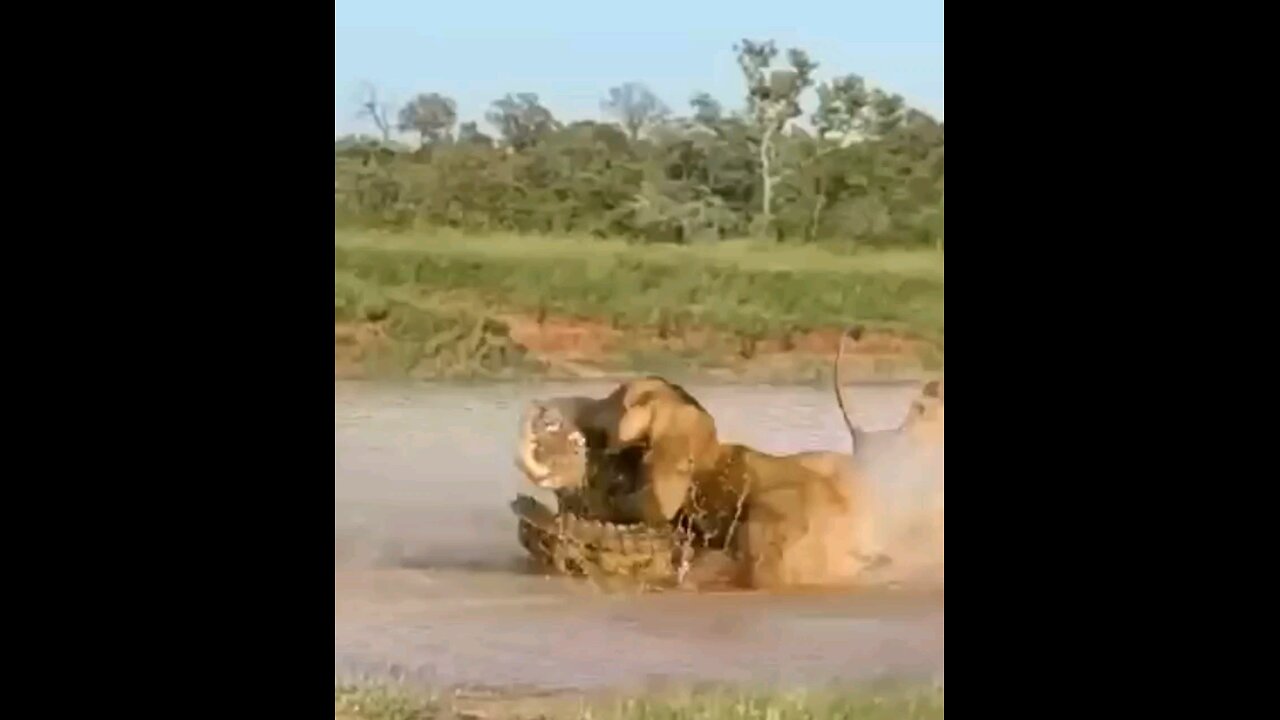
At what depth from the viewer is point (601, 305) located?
4.23ft

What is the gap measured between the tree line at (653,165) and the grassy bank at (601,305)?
0.02 m

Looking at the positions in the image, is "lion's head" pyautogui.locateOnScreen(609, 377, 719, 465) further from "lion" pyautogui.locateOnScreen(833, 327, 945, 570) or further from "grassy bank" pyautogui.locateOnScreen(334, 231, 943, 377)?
"lion" pyautogui.locateOnScreen(833, 327, 945, 570)

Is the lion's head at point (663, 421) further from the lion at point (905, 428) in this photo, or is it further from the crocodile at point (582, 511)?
the lion at point (905, 428)

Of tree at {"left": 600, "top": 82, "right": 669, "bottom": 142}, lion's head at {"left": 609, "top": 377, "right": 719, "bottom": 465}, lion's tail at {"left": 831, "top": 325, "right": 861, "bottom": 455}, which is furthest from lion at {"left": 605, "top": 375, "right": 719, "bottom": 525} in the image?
tree at {"left": 600, "top": 82, "right": 669, "bottom": 142}

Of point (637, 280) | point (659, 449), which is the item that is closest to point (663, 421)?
point (659, 449)

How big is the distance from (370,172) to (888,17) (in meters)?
0.47

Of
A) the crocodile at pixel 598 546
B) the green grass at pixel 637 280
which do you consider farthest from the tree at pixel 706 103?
the crocodile at pixel 598 546

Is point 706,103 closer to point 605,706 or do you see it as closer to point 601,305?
point 601,305

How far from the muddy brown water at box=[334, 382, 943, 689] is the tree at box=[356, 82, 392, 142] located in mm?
222

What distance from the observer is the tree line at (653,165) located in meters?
1.29

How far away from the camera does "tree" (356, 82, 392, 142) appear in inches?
50.3
